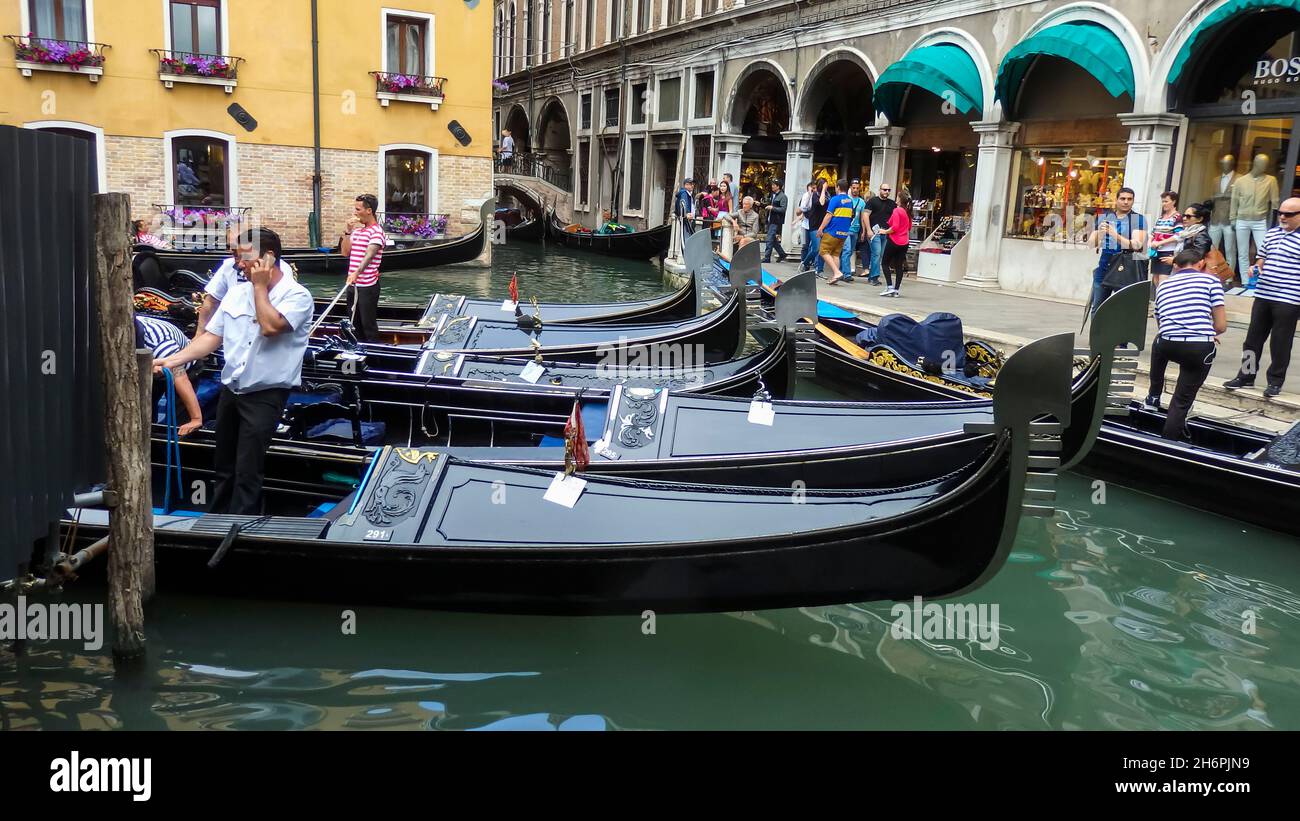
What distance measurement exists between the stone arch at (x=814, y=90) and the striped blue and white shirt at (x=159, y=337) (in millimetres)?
9510

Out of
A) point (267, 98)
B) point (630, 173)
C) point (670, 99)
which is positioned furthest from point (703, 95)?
point (267, 98)

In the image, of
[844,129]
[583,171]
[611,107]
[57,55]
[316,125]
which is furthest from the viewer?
[583,171]

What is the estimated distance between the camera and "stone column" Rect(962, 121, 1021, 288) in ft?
30.2

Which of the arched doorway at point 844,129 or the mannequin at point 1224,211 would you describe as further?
the arched doorway at point 844,129

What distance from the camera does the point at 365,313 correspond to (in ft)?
17.6

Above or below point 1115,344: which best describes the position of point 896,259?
above

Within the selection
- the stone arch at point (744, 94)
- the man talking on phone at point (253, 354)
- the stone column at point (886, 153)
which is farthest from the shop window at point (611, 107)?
Answer: the man talking on phone at point (253, 354)

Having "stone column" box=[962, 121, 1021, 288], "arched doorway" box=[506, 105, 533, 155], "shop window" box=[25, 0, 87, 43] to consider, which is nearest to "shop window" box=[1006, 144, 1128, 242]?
"stone column" box=[962, 121, 1021, 288]

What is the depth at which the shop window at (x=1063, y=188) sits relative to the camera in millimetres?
8523

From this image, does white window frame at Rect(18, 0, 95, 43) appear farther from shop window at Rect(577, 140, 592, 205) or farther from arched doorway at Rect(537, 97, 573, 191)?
arched doorway at Rect(537, 97, 573, 191)

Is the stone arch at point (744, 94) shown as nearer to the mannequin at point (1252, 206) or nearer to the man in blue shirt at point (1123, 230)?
the mannequin at point (1252, 206)

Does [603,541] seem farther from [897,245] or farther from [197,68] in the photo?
[197,68]

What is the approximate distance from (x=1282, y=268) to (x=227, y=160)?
1084cm
